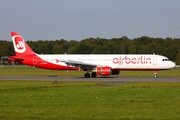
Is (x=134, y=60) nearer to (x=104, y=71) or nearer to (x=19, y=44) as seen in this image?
(x=104, y=71)

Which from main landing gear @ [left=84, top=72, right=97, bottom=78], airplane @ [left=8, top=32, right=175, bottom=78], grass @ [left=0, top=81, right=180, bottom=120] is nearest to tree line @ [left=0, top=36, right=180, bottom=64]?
airplane @ [left=8, top=32, right=175, bottom=78]

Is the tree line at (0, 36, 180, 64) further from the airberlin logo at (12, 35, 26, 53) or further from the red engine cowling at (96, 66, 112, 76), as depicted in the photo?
the red engine cowling at (96, 66, 112, 76)

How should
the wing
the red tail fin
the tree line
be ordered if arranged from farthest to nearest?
the tree line < the red tail fin < the wing

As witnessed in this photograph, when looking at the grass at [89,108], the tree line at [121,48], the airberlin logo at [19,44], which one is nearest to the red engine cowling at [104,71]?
the airberlin logo at [19,44]

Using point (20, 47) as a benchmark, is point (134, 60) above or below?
below

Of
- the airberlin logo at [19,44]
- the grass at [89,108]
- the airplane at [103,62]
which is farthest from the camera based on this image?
the airberlin logo at [19,44]

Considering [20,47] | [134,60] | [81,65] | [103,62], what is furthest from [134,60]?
[20,47]

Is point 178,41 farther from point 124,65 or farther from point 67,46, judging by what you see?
point 124,65

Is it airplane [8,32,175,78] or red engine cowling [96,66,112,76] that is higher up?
airplane [8,32,175,78]

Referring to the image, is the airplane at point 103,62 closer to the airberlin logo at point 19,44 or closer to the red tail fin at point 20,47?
the red tail fin at point 20,47

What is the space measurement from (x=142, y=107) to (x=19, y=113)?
209 inches

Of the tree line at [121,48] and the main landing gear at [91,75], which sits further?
the tree line at [121,48]

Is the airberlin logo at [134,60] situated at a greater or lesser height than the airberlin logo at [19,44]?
lesser

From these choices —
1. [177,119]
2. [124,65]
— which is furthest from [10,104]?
[124,65]
